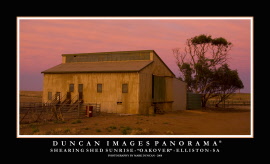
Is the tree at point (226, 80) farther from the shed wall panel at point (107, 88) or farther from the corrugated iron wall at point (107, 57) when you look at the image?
the shed wall panel at point (107, 88)

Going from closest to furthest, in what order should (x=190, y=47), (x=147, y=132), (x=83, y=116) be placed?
(x=147, y=132) < (x=83, y=116) < (x=190, y=47)

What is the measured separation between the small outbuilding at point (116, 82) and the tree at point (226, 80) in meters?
11.9

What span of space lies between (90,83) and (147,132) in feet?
55.5

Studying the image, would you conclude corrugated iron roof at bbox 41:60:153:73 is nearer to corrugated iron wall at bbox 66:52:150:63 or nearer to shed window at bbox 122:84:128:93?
corrugated iron wall at bbox 66:52:150:63

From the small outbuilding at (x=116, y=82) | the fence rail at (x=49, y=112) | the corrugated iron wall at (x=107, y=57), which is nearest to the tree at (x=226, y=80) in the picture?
the small outbuilding at (x=116, y=82)

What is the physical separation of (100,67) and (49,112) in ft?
35.3

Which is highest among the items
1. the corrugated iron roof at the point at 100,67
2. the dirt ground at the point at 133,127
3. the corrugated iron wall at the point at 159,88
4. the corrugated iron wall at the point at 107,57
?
the corrugated iron wall at the point at 107,57

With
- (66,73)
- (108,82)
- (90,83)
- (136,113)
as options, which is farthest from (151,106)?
(66,73)

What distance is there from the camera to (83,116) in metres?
26.7

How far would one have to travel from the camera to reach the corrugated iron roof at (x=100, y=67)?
3098 centimetres

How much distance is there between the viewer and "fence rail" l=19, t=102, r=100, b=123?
22078 mm
